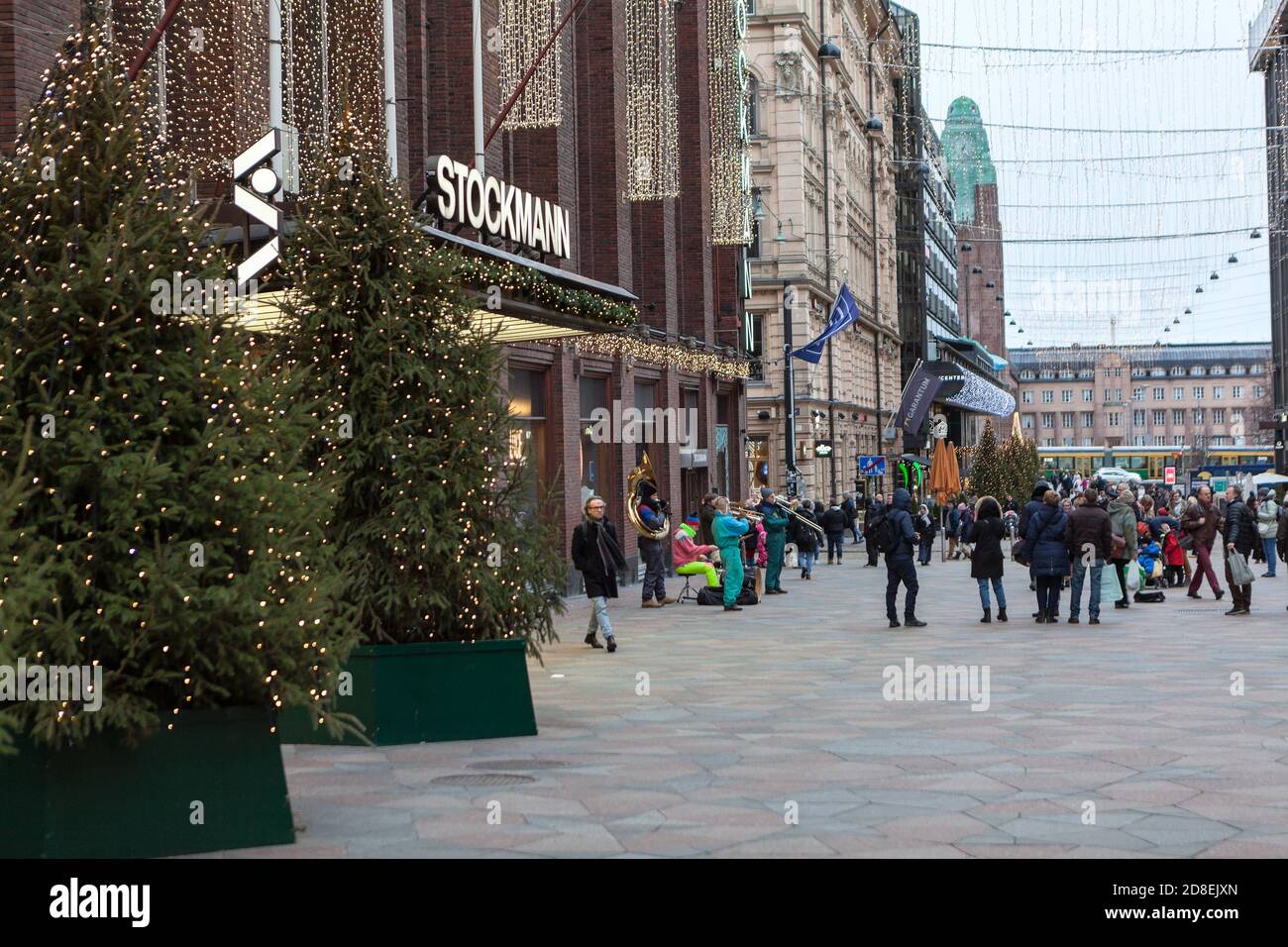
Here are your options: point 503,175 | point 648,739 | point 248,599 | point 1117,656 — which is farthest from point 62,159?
point 503,175

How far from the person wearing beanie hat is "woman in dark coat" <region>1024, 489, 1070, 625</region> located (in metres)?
6.29

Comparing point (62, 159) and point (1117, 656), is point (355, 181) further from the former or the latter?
point (1117, 656)

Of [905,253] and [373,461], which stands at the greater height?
[905,253]

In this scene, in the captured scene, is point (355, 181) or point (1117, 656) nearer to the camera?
point (355, 181)

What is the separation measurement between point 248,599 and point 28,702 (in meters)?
1.14

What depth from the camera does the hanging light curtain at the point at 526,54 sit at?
87.7 ft

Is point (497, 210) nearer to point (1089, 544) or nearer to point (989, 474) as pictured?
point (1089, 544)

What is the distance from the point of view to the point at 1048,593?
74.4ft

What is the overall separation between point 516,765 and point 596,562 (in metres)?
8.50

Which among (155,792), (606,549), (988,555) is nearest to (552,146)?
(988,555)

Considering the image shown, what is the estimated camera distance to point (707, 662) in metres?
17.7

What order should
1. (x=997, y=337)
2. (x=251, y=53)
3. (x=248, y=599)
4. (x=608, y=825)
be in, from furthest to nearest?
(x=997, y=337) < (x=251, y=53) < (x=608, y=825) < (x=248, y=599)

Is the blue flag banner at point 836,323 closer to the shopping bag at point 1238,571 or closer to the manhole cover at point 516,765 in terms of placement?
the shopping bag at point 1238,571

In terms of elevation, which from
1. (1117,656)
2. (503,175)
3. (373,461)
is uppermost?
(503,175)
